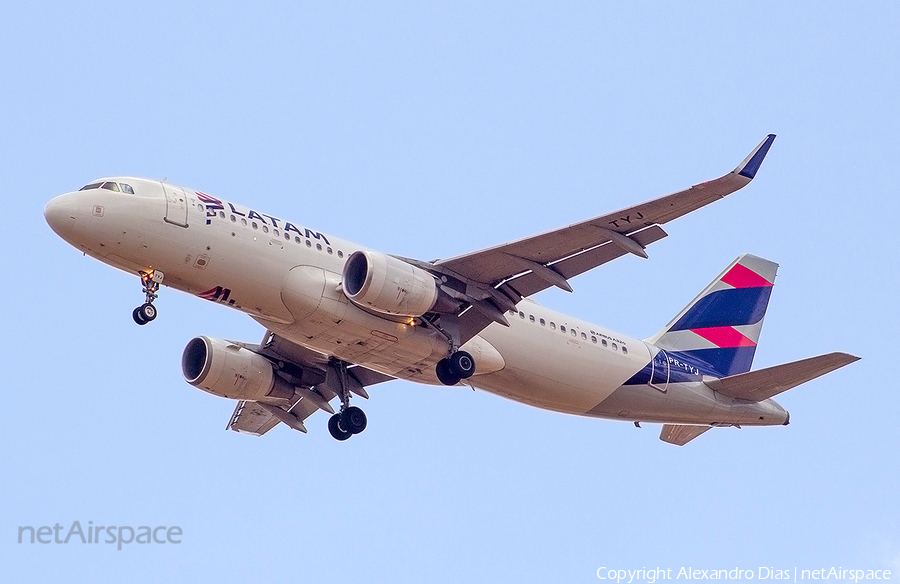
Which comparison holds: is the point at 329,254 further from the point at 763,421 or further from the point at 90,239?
the point at 763,421

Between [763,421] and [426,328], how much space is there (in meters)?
11.2

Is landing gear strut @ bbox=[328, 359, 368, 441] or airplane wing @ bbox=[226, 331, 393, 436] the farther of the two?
airplane wing @ bbox=[226, 331, 393, 436]

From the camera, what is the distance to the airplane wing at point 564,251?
27469 millimetres

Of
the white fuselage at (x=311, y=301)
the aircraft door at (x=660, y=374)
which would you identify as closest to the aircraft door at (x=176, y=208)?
the white fuselage at (x=311, y=301)

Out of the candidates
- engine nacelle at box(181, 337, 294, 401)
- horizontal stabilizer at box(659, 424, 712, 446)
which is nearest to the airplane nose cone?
engine nacelle at box(181, 337, 294, 401)

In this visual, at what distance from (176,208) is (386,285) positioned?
17.5 feet

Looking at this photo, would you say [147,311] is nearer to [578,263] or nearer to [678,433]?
[578,263]

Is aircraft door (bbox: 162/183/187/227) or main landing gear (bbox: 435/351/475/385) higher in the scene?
aircraft door (bbox: 162/183/187/227)

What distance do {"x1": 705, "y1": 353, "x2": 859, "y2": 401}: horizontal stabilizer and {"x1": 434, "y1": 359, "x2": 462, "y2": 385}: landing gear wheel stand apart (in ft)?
27.6

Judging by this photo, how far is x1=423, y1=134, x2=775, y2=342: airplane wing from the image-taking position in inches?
1081

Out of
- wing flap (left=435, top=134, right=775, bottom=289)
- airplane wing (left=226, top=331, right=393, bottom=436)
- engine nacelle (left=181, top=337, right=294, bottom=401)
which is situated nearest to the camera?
wing flap (left=435, top=134, right=775, bottom=289)

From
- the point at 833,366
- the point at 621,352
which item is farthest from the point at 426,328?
the point at 833,366

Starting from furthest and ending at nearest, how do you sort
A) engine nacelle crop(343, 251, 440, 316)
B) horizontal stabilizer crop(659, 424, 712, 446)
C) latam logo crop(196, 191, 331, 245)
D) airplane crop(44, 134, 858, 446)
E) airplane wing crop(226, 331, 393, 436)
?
1. horizontal stabilizer crop(659, 424, 712, 446)
2. airplane wing crop(226, 331, 393, 436)
3. latam logo crop(196, 191, 331, 245)
4. engine nacelle crop(343, 251, 440, 316)
5. airplane crop(44, 134, 858, 446)

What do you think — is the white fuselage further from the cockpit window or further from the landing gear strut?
the landing gear strut
